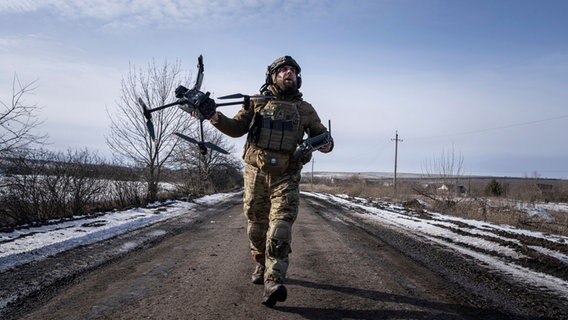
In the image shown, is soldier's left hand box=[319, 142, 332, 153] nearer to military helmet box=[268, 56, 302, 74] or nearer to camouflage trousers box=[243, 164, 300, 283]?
camouflage trousers box=[243, 164, 300, 283]

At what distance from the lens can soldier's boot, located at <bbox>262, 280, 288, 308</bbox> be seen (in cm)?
317

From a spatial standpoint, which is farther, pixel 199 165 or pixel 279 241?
pixel 199 165

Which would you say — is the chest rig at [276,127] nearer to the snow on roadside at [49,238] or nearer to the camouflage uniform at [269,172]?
the camouflage uniform at [269,172]

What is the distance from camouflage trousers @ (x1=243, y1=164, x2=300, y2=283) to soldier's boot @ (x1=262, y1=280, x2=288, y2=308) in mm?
232

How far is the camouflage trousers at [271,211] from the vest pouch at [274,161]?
0.21 feet

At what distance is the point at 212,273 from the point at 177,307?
1.25 m

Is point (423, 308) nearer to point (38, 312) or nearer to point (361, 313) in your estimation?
point (361, 313)

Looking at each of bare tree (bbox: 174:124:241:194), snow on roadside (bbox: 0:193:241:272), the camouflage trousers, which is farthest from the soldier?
bare tree (bbox: 174:124:241:194)

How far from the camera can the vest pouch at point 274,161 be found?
393cm

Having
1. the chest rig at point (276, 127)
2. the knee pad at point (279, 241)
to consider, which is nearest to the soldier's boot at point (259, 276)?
the knee pad at point (279, 241)

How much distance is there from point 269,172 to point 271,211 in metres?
0.37

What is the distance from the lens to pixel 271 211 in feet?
12.7

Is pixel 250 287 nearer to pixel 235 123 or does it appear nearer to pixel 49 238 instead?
pixel 235 123

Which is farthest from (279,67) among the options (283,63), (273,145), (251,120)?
(273,145)
